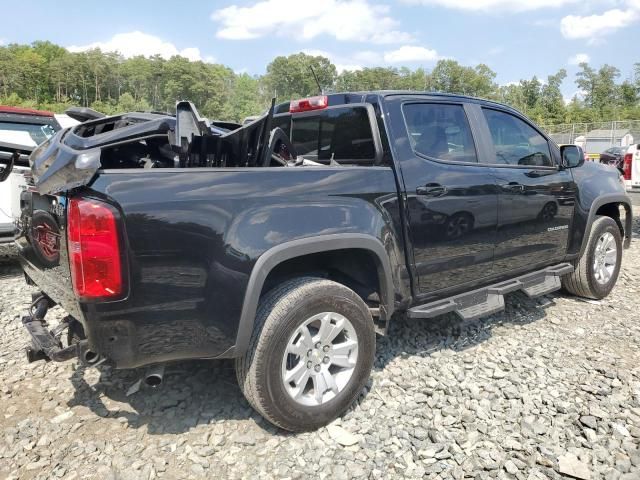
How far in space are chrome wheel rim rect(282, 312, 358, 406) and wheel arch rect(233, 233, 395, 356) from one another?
0.89ft

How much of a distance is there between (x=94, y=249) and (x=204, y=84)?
98.8 meters

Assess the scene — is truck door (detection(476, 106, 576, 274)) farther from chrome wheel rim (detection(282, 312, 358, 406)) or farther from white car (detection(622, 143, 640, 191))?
white car (detection(622, 143, 640, 191))

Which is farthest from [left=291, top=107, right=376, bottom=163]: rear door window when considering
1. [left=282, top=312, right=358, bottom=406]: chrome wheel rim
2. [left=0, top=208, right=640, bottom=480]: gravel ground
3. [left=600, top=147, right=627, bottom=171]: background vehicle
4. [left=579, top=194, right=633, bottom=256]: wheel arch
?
[left=600, top=147, right=627, bottom=171]: background vehicle

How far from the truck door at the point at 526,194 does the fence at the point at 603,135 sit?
34676mm

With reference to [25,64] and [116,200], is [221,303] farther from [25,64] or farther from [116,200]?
[25,64]

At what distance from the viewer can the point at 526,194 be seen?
3932 millimetres

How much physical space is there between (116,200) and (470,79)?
116190mm

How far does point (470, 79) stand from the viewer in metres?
108

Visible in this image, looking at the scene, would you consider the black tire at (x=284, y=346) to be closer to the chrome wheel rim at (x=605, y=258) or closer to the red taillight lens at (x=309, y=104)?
the red taillight lens at (x=309, y=104)

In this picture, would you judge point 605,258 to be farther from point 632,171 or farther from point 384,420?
point 632,171

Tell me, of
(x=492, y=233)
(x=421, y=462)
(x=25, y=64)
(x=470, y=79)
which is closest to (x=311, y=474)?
(x=421, y=462)

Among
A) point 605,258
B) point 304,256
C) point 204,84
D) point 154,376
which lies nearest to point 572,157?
point 605,258

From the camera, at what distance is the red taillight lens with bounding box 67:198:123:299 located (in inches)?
82.5

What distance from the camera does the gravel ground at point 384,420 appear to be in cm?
247
